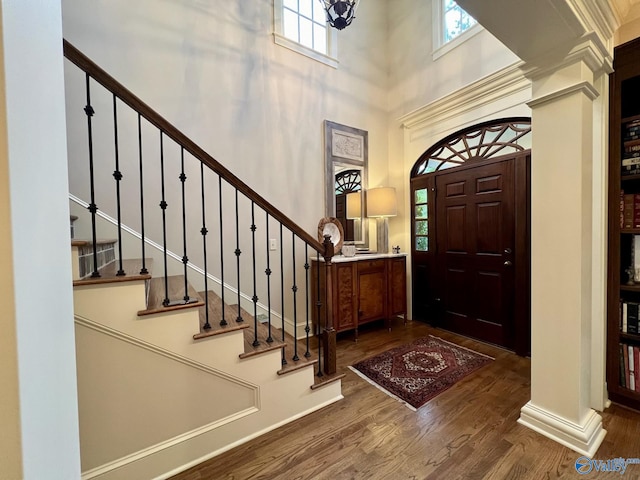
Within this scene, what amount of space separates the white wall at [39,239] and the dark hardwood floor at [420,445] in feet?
3.33

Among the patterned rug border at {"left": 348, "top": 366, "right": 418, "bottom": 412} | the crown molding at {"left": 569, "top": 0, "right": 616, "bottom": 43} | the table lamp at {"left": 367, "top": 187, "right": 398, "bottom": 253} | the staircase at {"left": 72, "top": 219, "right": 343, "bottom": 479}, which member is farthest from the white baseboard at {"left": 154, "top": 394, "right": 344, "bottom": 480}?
the crown molding at {"left": 569, "top": 0, "right": 616, "bottom": 43}

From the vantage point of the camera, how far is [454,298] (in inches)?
121

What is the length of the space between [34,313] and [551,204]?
7.04ft

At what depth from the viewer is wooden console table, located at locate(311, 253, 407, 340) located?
284cm

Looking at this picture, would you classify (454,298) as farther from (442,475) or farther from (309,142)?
(309,142)

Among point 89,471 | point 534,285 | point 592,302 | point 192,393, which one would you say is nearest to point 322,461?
point 192,393

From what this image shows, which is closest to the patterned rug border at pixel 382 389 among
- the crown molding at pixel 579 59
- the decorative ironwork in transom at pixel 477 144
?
the crown molding at pixel 579 59

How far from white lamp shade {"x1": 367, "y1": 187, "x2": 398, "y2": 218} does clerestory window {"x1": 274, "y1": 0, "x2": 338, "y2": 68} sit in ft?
5.49

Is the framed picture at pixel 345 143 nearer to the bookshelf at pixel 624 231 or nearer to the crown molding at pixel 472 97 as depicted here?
the crown molding at pixel 472 97

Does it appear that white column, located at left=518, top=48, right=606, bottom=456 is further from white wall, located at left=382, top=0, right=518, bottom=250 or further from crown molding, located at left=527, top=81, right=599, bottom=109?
white wall, located at left=382, top=0, right=518, bottom=250

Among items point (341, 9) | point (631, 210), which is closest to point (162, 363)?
point (341, 9)

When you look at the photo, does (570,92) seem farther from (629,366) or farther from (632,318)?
(629,366)

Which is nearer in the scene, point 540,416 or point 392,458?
point 392,458

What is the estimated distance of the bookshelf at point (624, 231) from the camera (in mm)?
1616
